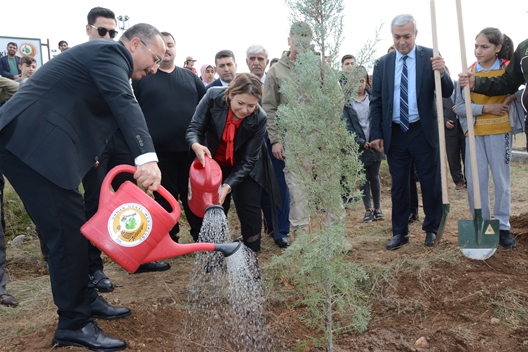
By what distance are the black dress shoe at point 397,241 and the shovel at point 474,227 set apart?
73 centimetres

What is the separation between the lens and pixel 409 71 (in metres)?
4.44

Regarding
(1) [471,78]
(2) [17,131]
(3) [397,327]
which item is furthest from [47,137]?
(1) [471,78]

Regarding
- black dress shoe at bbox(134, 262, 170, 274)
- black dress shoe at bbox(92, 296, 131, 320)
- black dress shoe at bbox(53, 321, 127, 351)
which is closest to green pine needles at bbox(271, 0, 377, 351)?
black dress shoe at bbox(53, 321, 127, 351)

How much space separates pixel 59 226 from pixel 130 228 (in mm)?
475

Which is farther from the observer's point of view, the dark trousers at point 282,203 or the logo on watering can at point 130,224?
the dark trousers at point 282,203

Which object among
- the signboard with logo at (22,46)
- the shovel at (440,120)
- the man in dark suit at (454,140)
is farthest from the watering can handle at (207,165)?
the signboard with logo at (22,46)

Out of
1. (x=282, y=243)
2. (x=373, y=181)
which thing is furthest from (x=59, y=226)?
(x=373, y=181)

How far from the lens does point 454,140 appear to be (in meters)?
7.64

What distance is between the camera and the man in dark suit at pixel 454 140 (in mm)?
7555

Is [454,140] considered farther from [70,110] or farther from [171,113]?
[70,110]

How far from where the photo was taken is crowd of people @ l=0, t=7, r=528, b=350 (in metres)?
2.58

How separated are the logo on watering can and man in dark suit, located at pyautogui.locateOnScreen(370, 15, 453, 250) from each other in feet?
9.20

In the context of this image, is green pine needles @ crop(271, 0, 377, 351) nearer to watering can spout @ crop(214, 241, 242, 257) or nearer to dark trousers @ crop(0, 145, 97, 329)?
watering can spout @ crop(214, 241, 242, 257)

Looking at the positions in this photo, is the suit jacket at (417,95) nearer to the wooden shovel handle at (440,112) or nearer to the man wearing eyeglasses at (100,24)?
the wooden shovel handle at (440,112)
